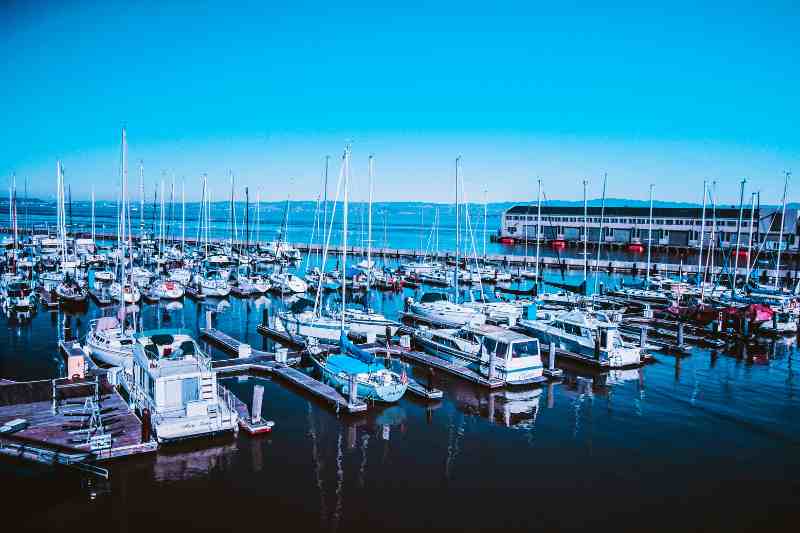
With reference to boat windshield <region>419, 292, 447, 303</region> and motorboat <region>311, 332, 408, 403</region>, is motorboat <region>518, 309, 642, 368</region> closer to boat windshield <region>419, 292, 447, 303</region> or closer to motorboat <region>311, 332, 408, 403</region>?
boat windshield <region>419, 292, 447, 303</region>

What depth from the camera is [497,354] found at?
27.0m

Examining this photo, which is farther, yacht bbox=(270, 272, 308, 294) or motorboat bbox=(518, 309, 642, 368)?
yacht bbox=(270, 272, 308, 294)

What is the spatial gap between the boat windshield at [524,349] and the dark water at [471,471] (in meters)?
1.68

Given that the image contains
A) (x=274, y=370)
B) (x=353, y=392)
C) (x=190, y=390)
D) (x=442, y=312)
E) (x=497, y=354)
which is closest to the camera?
(x=190, y=390)


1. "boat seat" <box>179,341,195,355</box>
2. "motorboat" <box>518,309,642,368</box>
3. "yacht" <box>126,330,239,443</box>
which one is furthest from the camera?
"motorboat" <box>518,309,642,368</box>

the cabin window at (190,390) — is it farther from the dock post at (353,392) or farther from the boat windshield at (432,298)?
the boat windshield at (432,298)

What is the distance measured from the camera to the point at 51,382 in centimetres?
2256

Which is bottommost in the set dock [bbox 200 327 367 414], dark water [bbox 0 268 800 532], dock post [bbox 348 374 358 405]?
dark water [bbox 0 268 800 532]

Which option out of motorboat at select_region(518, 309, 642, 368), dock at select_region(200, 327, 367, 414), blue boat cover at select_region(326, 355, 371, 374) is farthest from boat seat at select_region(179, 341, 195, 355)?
motorboat at select_region(518, 309, 642, 368)

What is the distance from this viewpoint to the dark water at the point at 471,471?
1562 cm

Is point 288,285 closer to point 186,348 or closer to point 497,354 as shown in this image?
point 497,354

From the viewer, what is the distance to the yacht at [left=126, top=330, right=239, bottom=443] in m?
19.0

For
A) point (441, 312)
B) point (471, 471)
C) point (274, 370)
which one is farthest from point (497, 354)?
point (441, 312)

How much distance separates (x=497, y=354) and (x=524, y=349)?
4.07 ft
